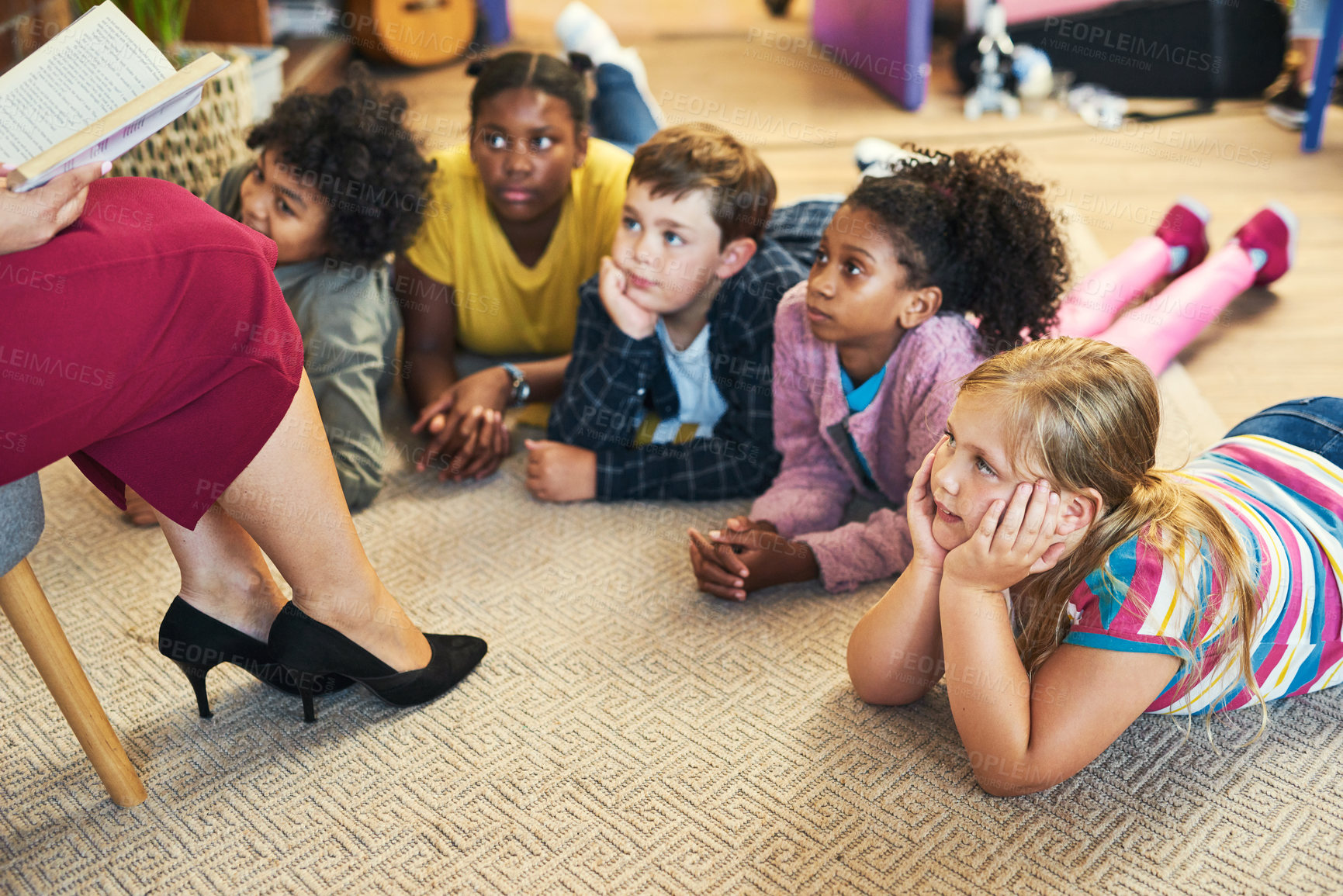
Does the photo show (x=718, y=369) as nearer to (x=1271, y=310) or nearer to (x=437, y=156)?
(x=437, y=156)

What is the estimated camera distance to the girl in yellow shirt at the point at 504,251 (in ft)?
5.38

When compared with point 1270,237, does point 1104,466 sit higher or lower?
higher

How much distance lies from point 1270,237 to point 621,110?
1288mm

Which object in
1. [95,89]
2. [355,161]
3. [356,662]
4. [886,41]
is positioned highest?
[95,89]

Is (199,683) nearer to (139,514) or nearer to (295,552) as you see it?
(295,552)

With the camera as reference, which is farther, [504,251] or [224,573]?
[504,251]

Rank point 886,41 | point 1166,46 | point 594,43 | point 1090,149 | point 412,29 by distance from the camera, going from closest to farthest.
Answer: point 594,43, point 1090,149, point 1166,46, point 886,41, point 412,29

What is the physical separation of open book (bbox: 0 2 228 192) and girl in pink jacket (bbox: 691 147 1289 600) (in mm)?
733

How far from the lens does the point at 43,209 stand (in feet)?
2.58

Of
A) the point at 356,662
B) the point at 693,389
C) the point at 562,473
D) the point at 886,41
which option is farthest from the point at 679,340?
the point at 886,41

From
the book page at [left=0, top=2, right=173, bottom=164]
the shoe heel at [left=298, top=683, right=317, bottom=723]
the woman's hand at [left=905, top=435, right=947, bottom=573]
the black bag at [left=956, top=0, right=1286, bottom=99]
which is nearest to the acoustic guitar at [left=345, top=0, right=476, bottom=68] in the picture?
the black bag at [left=956, top=0, right=1286, bottom=99]

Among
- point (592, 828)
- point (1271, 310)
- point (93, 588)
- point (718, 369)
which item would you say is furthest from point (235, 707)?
point (1271, 310)

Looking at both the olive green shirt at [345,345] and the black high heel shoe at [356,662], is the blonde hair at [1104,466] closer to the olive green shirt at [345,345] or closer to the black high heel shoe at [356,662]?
the black high heel shoe at [356,662]

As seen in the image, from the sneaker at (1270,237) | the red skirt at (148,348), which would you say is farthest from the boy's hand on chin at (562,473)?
the sneaker at (1270,237)
